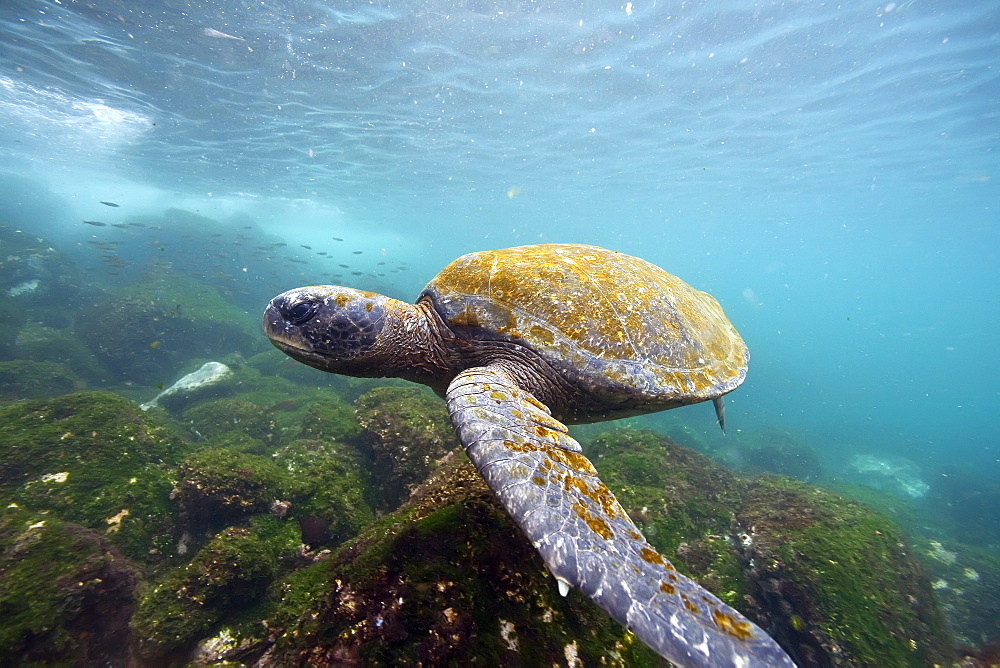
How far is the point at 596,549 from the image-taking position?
1.48m

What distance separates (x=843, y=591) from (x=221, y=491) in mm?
5736

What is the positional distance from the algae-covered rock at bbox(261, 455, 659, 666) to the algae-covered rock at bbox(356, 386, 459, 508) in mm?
1876

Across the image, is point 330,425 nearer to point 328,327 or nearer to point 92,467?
point 92,467

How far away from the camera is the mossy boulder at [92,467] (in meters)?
3.11

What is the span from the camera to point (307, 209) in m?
50.9

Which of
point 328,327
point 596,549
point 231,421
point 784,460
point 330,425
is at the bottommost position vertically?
point 784,460

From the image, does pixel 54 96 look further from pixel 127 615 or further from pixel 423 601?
pixel 423 601

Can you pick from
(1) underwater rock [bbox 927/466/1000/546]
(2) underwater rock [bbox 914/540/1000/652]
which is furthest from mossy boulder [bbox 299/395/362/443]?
(1) underwater rock [bbox 927/466/1000/546]

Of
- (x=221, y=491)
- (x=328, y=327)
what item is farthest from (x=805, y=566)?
(x=221, y=491)

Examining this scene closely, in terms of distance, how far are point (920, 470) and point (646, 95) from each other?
76.9 feet

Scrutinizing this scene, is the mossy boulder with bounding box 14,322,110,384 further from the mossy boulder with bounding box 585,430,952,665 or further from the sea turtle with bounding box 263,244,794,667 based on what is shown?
the mossy boulder with bounding box 585,430,952,665

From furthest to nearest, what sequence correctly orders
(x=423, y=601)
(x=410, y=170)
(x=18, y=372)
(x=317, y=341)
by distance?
1. (x=410, y=170)
2. (x=18, y=372)
3. (x=317, y=341)
4. (x=423, y=601)

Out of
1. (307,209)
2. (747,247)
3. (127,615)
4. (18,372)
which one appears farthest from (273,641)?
(747,247)

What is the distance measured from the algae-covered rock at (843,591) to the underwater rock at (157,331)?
14138mm
